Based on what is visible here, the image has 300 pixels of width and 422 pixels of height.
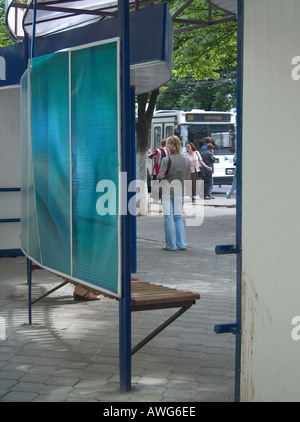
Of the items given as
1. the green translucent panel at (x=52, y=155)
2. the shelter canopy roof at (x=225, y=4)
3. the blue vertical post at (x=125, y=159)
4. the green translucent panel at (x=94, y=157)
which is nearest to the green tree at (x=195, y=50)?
the shelter canopy roof at (x=225, y=4)

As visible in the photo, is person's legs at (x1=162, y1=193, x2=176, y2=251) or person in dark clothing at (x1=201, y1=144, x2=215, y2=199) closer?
person's legs at (x1=162, y1=193, x2=176, y2=251)

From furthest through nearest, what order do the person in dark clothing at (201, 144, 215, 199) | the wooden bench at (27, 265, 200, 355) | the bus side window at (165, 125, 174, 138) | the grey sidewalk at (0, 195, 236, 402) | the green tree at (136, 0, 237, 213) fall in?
1. the bus side window at (165, 125, 174, 138)
2. the person in dark clothing at (201, 144, 215, 199)
3. the green tree at (136, 0, 237, 213)
4. the wooden bench at (27, 265, 200, 355)
5. the grey sidewalk at (0, 195, 236, 402)

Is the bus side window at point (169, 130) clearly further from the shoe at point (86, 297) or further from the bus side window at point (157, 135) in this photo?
the shoe at point (86, 297)

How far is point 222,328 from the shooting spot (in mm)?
4500

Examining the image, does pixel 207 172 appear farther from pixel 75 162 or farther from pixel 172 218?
pixel 75 162

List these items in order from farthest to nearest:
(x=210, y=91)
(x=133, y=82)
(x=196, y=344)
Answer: (x=210, y=91) → (x=133, y=82) → (x=196, y=344)

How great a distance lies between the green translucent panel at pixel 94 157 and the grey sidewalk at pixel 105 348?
29.7 inches

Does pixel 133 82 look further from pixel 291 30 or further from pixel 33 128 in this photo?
pixel 291 30

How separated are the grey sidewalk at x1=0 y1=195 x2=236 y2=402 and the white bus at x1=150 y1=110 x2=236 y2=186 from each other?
19143 millimetres

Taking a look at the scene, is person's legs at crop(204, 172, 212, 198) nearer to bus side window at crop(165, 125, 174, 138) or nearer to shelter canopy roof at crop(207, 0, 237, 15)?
bus side window at crop(165, 125, 174, 138)

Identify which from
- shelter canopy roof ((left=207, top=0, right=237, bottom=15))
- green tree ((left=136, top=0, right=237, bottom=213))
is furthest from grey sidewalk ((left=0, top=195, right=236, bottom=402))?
green tree ((left=136, top=0, right=237, bottom=213))

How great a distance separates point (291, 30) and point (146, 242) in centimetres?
975

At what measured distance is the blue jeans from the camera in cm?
1217
